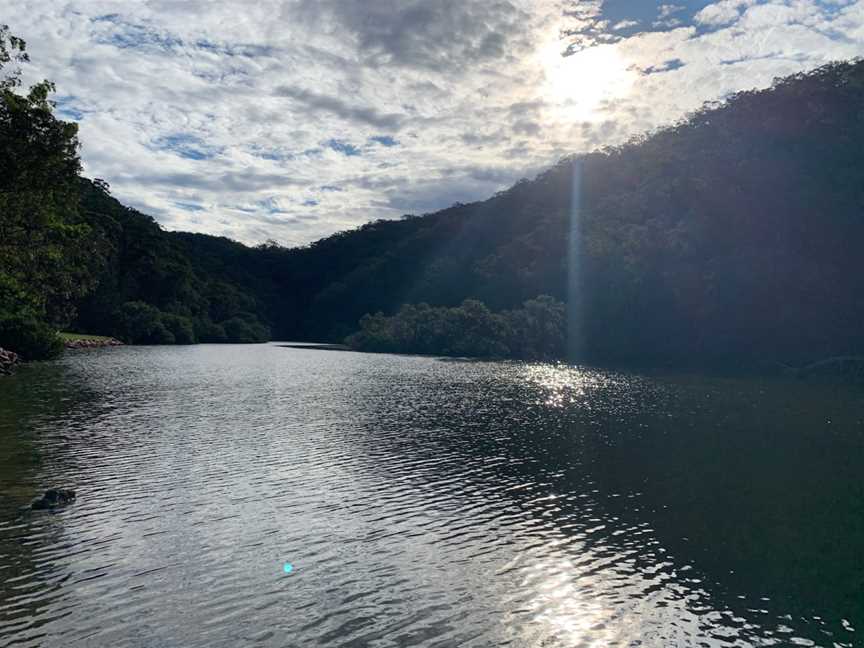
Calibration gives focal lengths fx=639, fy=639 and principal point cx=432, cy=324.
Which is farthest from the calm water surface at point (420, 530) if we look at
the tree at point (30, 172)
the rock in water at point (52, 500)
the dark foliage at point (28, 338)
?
the dark foliage at point (28, 338)

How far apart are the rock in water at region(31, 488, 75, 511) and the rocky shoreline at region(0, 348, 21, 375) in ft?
153

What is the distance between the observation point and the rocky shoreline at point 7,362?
59656 millimetres

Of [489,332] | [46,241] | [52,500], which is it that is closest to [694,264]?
[489,332]

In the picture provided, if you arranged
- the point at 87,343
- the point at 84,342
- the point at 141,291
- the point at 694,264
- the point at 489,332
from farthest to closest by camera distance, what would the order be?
1. the point at 141,291
2. the point at 489,332
3. the point at 694,264
4. the point at 87,343
5. the point at 84,342

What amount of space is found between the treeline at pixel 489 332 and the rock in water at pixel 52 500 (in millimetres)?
110152

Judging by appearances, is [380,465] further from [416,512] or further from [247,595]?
[247,595]

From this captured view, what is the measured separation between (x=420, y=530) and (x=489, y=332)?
381 ft

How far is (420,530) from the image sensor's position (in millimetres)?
20328

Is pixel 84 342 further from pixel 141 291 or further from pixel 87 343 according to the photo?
pixel 141 291

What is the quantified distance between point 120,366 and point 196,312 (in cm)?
11508

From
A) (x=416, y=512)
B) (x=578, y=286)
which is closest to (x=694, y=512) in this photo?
(x=416, y=512)

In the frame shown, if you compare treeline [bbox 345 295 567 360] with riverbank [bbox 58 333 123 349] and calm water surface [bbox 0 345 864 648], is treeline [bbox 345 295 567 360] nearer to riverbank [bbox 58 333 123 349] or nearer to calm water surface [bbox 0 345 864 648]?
riverbank [bbox 58 333 123 349]

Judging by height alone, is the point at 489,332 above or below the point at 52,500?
above

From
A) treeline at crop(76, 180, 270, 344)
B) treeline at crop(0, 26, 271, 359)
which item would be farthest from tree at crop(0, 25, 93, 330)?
treeline at crop(76, 180, 270, 344)
